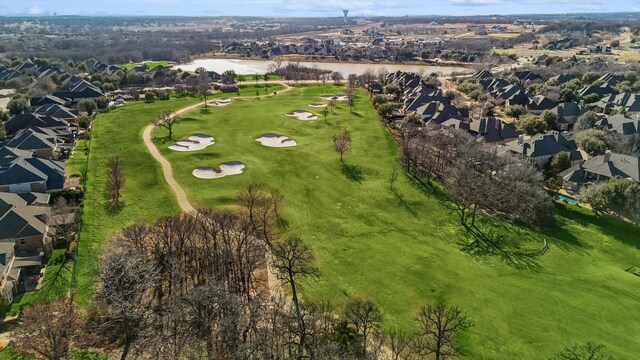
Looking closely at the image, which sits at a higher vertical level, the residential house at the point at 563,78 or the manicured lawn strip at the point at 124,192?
the residential house at the point at 563,78

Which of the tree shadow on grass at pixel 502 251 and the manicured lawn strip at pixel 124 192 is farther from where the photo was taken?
the tree shadow on grass at pixel 502 251

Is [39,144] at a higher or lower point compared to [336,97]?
higher

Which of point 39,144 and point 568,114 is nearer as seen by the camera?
point 39,144

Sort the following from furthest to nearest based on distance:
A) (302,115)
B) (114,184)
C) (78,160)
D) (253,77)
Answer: (253,77), (302,115), (78,160), (114,184)

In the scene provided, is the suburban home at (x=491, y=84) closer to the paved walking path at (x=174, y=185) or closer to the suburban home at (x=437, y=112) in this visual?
the suburban home at (x=437, y=112)

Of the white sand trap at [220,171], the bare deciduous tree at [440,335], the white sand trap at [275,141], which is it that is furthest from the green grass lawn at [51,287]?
the white sand trap at [275,141]

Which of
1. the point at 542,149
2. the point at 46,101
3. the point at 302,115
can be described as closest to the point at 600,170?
the point at 542,149

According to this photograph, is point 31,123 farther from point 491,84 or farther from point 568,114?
point 491,84
